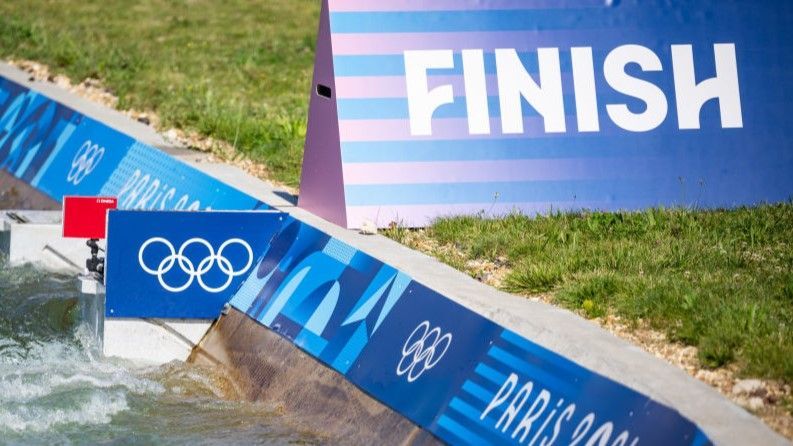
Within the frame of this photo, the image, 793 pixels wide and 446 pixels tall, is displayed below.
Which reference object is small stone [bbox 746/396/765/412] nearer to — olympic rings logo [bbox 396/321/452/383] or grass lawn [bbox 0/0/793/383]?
grass lawn [bbox 0/0/793/383]

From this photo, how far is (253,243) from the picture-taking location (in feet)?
38.0

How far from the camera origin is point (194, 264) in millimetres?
11523

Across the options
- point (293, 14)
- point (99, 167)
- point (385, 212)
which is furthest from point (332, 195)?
point (293, 14)

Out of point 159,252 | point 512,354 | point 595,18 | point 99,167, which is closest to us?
point 512,354

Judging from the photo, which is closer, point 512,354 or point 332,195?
point 512,354

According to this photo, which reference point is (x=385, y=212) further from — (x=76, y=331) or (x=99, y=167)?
(x=99, y=167)

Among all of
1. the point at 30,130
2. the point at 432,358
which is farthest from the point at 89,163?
the point at 432,358

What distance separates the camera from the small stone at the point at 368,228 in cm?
1139

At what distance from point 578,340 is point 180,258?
4248 mm

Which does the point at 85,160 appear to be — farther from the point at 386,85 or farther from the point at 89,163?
the point at 386,85

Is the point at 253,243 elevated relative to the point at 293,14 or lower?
lower

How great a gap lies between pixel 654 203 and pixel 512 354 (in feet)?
13.2

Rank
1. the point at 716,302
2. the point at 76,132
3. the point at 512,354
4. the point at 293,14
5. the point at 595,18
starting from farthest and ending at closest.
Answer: the point at 293,14 → the point at 76,132 → the point at 595,18 → the point at 716,302 → the point at 512,354

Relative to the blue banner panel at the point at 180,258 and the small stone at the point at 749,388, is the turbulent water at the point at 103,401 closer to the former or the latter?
the blue banner panel at the point at 180,258
